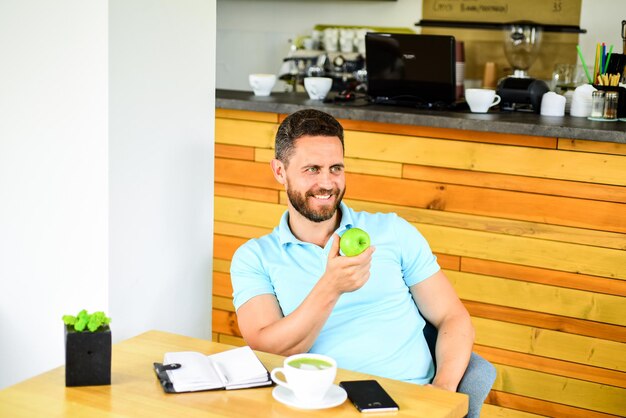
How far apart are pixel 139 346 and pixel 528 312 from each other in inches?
67.0

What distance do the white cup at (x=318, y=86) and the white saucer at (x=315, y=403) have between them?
2.23m

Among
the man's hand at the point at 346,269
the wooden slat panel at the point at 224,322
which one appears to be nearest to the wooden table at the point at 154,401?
the man's hand at the point at 346,269

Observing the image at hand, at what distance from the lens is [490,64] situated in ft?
16.0

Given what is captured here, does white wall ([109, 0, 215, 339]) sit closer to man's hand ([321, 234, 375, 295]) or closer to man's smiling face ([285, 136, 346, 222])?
man's smiling face ([285, 136, 346, 222])

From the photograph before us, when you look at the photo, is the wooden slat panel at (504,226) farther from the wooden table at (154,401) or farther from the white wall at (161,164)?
the wooden table at (154,401)

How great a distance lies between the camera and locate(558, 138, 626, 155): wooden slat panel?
2908 millimetres

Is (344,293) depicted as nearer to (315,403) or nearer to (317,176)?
(317,176)

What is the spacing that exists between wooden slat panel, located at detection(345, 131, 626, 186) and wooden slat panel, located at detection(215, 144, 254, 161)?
1.36 feet

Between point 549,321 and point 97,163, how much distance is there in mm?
1757

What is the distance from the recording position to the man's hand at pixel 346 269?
5.90 feet

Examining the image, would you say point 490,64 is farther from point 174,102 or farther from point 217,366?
point 217,366

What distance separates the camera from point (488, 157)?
3.12 meters

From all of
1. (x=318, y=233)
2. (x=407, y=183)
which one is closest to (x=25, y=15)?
(x=318, y=233)

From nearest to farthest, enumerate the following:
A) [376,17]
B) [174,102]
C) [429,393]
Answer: [429,393], [174,102], [376,17]
